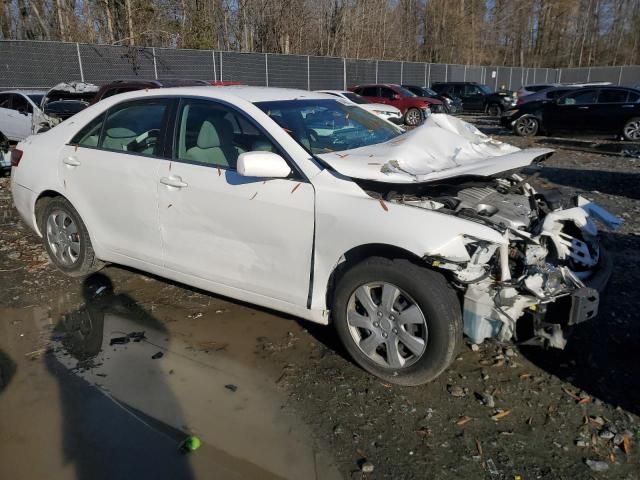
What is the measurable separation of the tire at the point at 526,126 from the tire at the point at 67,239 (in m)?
15.1

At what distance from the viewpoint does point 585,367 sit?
3.39 meters

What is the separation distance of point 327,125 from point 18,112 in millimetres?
11390

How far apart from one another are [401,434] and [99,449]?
1.55 meters

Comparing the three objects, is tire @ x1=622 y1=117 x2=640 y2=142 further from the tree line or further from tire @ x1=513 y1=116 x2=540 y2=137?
the tree line

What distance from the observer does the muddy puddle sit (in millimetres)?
2611

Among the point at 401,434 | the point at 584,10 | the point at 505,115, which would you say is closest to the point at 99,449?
the point at 401,434

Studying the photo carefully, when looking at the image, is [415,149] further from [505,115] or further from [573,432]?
[505,115]

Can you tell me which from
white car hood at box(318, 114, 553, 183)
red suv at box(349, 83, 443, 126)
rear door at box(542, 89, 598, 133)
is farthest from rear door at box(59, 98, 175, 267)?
red suv at box(349, 83, 443, 126)

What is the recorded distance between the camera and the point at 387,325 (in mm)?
3084

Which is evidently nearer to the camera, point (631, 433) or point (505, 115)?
point (631, 433)

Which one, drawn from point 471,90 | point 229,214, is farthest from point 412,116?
point 229,214

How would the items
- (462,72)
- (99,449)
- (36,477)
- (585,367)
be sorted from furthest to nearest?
(462,72)
(585,367)
(99,449)
(36,477)

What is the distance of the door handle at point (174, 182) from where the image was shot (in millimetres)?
3707

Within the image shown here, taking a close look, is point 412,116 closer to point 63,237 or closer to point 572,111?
point 572,111
